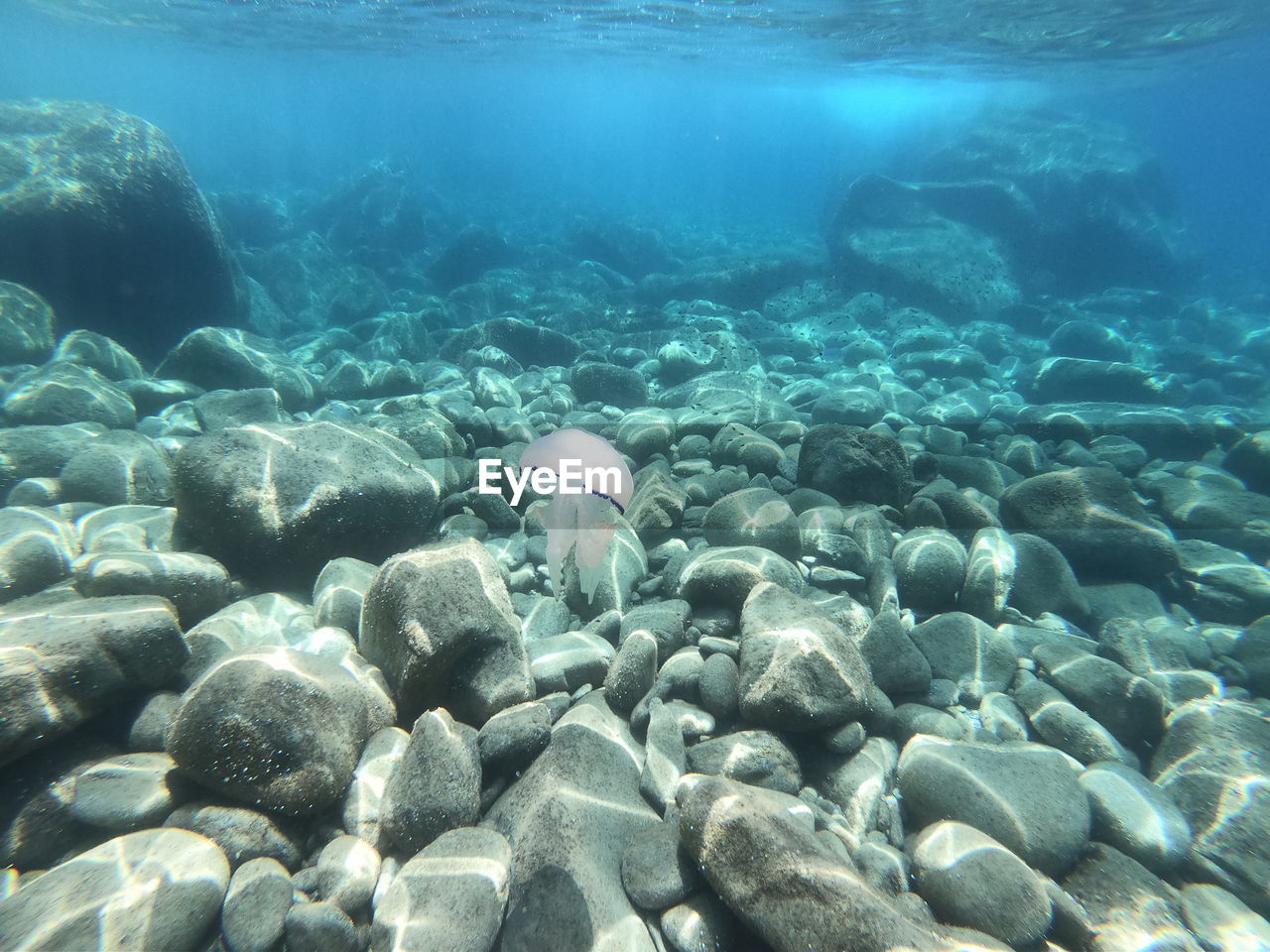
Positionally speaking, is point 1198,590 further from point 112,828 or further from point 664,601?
point 112,828

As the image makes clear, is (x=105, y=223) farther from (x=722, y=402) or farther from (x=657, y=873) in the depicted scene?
(x=657, y=873)

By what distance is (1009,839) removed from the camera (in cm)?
234

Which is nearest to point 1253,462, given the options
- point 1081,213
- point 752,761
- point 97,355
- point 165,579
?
point 752,761

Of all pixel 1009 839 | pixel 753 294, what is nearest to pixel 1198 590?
pixel 1009 839

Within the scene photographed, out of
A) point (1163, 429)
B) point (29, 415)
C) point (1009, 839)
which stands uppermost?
point (1163, 429)

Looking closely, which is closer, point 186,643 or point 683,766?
point 683,766

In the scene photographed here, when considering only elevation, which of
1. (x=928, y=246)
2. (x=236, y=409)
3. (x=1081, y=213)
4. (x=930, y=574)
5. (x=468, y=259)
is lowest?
(x=236, y=409)

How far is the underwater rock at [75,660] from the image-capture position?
222 cm

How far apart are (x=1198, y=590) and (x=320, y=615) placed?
6.60 m

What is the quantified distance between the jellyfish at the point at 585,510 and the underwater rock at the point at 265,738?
170 centimetres

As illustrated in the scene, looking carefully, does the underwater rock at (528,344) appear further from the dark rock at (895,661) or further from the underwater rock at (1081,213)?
the underwater rock at (1081,213)

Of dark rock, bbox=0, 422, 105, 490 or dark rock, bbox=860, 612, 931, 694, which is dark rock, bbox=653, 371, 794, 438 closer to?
dark rock, bbox=860, 612, 931, 694

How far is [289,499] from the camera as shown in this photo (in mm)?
3832

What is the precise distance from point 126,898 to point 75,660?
1.09 m
